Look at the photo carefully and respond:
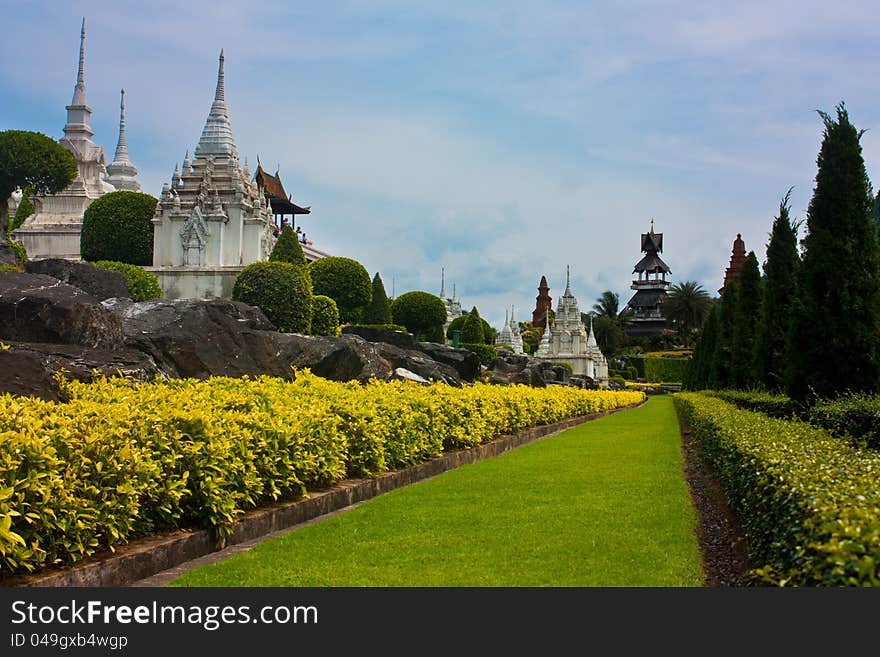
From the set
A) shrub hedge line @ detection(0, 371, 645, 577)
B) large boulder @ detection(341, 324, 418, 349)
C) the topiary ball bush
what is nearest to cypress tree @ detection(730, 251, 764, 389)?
large boulder @ detection(341, 324, 418, 349)

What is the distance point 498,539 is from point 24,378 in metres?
4.19

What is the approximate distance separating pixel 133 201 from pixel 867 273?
35789mm

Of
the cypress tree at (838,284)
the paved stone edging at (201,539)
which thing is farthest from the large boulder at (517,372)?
the paved stone edging at (201,539)

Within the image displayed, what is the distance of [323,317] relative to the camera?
90.5 feet

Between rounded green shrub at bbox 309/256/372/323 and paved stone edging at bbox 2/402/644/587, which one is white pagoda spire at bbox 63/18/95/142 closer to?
rounded green shrub at bbox 309/256/372/323

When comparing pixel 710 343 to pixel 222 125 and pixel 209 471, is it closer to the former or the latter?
pixel 222 125

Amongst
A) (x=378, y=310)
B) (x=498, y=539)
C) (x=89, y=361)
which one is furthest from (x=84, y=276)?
(x=378, y=310)

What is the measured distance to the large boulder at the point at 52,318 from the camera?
10.1m

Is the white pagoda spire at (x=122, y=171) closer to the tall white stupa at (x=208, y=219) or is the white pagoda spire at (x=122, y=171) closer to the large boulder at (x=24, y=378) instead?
the tall white stupa at (x=208, y=219)

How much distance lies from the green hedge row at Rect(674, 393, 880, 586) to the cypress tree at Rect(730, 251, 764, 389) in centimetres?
1615

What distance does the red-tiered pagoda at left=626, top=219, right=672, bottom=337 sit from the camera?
3733 inches
